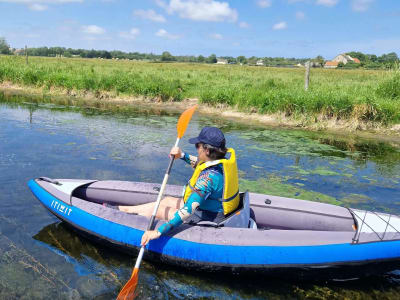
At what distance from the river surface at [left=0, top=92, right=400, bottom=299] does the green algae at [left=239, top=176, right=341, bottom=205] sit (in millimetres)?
20

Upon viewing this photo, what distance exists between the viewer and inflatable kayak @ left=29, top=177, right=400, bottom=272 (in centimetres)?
377

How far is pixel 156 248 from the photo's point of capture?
13.4 ft

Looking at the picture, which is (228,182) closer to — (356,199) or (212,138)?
(212,138)

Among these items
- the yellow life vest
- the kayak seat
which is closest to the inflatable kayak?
the kayak seat

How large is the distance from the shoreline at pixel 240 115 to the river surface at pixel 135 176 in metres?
0.66

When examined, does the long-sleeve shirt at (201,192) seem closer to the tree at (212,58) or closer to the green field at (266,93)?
the green field at (266,93)

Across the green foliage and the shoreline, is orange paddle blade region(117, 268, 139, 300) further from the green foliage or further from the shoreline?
the green foliage

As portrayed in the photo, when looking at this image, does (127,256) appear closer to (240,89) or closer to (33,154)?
(33,154)

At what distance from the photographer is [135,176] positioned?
7.11m

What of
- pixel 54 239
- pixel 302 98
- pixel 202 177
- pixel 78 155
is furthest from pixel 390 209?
pixel 302 98

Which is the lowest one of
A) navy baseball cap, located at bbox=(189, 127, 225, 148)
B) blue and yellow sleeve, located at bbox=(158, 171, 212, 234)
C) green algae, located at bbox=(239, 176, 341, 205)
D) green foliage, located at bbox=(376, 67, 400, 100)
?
green algae, located at bbox=(239, 176, 341, 205)

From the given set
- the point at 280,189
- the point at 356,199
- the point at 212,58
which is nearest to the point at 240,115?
the point at 280,189

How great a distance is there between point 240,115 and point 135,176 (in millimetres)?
7084

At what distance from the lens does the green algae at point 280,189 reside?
21.0 ft
